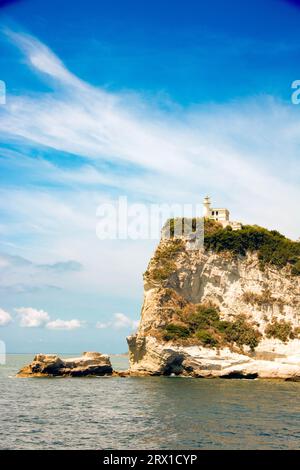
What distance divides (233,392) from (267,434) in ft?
65.8

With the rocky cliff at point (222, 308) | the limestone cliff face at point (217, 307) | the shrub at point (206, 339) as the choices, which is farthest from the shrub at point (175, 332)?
the shrub at point (206, 339)

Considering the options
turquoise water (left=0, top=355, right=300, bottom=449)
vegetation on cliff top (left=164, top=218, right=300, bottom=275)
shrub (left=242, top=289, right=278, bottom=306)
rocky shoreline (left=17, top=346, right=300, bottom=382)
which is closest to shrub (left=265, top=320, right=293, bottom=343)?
shrub (left=242, top=289, right=278, bottom=306)

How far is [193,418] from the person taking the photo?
111 ft

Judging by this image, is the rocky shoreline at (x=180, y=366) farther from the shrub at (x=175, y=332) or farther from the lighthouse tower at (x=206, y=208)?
the lighthouse tower at (x=206, y=208)

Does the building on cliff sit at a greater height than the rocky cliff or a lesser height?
greater

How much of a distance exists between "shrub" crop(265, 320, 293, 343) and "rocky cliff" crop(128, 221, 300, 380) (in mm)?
132

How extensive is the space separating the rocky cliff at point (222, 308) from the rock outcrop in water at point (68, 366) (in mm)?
4190

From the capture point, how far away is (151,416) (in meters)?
35.0

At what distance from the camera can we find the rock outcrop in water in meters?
68.5

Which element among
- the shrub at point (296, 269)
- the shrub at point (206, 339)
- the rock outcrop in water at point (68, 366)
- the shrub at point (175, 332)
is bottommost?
the rock outcrop in water at point (68, 366)

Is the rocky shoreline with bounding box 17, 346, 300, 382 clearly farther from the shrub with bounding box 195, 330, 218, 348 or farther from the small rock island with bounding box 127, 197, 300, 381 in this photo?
the shrub with bounding box 195, 330, 218, 348

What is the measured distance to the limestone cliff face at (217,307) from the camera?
66.2 meters

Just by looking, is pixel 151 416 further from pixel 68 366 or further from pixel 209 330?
pixel 209 330
